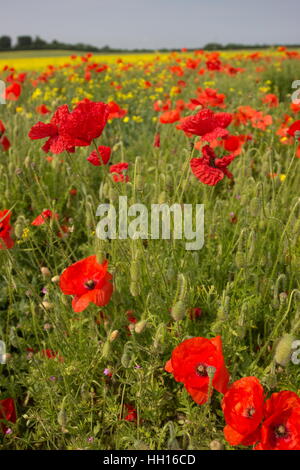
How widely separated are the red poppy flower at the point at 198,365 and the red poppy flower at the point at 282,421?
156mm

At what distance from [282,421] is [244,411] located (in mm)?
143

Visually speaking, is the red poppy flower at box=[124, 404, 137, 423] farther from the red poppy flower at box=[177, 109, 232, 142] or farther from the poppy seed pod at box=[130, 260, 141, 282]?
the red poppy flower at box=[177, 109, 232, 142]

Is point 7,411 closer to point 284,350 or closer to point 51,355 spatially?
point 51,355

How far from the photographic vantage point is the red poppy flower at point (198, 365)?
49.8 inches

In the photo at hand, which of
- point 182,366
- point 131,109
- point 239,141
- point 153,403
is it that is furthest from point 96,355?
point 131,109

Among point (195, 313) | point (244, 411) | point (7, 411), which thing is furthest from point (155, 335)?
point (7, 411)

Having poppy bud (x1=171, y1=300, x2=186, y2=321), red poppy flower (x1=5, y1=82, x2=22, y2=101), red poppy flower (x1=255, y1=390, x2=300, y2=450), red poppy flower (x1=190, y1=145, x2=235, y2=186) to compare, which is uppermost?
red poppy flower (x1=5, y1=82, x2=22, y2=101)

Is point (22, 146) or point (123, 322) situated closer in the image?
point (123, 322)

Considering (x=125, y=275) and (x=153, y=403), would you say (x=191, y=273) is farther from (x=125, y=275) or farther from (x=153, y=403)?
(x=153, y=403)

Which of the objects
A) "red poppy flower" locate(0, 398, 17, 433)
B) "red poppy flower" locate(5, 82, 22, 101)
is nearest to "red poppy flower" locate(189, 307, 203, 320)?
"red poppy flower" locate(0, 398, 17, 433)

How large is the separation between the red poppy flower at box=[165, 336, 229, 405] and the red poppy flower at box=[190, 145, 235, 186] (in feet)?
2.21

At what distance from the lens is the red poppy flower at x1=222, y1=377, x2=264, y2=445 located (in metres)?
1.17
